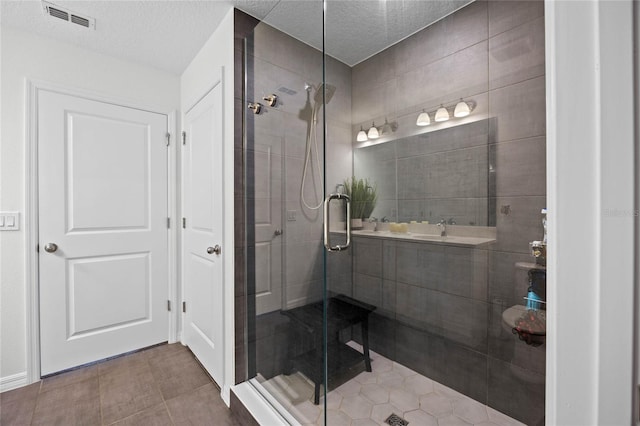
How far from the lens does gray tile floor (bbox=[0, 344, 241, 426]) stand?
164cm

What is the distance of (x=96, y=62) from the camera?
221 cm

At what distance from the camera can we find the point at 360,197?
1355 millimetres

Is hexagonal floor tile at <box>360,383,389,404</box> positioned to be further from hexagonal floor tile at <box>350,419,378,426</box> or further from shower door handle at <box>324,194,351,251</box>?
shower door handle at <box>324,194,351,251</box>

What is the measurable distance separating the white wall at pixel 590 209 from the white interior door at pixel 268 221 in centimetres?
139

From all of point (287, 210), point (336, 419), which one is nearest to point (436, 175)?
point (287, 210)

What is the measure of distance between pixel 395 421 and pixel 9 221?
265 cm

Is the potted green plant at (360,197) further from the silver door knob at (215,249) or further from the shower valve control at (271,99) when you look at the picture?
the silver door knob at (215,249)

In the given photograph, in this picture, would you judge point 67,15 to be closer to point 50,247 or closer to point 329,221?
point 50,247

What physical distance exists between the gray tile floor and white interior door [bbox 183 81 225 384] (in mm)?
155

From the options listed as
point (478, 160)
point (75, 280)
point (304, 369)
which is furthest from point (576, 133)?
point (75, 280)

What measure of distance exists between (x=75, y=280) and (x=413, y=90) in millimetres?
2625

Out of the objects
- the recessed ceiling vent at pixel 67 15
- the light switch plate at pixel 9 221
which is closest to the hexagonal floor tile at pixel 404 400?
the light switch plate at pixel 9 221

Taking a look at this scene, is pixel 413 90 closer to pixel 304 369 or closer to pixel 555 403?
pixel 555 403

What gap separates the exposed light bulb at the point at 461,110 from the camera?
1093mm
